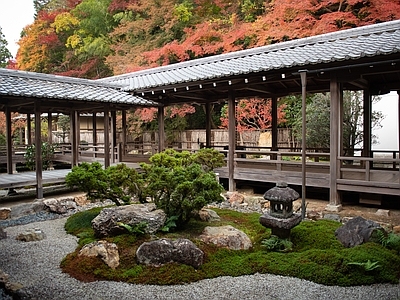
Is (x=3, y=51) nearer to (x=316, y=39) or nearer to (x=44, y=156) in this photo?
(x=44, y=156)

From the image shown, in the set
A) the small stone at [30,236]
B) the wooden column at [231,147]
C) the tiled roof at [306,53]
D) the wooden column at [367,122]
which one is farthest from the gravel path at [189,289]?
the wooden column at [367,122]

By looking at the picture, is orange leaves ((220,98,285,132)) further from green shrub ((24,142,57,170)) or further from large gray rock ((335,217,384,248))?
large gray rock ((335,217,384,248))

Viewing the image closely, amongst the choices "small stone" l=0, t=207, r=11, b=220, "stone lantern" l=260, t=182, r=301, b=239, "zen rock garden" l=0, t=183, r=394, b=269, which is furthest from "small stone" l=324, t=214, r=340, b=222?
"small stone" l=0, t=207, r=11, b=220

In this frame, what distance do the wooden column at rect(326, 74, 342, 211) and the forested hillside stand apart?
25.0 ft

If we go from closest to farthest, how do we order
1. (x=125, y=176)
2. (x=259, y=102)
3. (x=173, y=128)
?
1. (x=125, y=176)
2. (x=259, y=102)
3. (x=173, y=128)

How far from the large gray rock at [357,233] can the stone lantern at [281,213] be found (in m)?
0.76

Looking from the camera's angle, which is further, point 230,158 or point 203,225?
point 230,158

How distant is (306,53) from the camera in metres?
8.94

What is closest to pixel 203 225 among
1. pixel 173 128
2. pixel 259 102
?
pixel 259 102

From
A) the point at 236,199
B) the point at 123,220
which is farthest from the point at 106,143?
the point at 123,220

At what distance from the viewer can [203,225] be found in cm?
641

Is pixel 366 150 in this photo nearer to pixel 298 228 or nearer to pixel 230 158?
pixel 230 158

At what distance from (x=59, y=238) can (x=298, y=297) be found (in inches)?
173

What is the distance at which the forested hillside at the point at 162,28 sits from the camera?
14.6m
